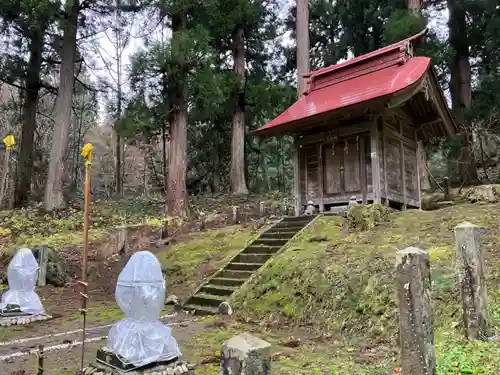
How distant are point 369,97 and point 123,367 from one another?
825 cm

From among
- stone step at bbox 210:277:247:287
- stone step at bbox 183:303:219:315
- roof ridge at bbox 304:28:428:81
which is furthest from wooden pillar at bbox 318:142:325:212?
stone step at bbox 183:303:219:315

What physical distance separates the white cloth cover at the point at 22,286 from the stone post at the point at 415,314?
6.73 metres

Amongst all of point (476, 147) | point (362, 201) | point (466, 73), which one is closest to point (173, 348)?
point (362, 201)

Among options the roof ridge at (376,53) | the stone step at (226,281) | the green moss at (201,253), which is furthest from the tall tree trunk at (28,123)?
the stone step at (226,281)

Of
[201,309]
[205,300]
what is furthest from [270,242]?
[201,309]

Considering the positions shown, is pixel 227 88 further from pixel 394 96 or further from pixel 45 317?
pixel 45 317

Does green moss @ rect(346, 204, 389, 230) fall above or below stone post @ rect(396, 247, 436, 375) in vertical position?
above

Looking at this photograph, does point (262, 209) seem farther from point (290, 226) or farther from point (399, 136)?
point (399, 136)

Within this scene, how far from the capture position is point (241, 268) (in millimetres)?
9117

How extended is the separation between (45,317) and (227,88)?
13.0 metres

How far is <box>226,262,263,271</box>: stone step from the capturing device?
8911 millimetres

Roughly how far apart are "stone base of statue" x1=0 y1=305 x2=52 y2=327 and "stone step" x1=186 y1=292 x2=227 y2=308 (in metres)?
2.65

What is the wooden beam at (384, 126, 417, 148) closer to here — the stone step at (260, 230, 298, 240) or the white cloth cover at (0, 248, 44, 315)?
the stone step at (260, 230, 298, 240)

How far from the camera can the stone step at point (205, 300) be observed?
802 centimetres
